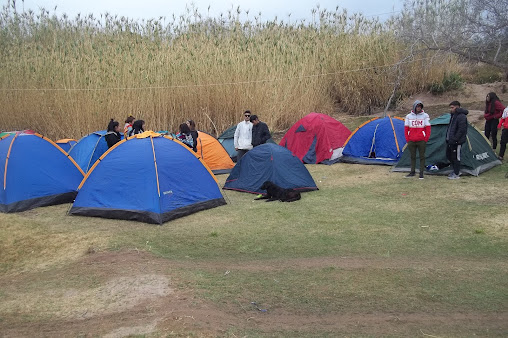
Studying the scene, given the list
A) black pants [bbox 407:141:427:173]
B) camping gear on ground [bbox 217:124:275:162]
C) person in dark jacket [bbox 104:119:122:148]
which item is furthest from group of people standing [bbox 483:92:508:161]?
person in dark jacket [bbox 104:119:122:148]

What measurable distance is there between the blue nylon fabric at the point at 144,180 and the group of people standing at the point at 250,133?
7.78 feet

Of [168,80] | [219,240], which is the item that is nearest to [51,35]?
[168,80]

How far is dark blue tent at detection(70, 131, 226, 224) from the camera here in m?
7.84

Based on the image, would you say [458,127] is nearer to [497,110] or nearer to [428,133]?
[428,133]

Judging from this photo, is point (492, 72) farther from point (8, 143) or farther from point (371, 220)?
point (8, 143)

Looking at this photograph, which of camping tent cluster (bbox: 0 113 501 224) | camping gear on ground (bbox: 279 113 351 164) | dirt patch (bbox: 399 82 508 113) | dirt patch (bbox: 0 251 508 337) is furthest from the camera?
dirt patch (bbox: 399 82 508 113)

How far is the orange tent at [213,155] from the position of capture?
12.1 metres

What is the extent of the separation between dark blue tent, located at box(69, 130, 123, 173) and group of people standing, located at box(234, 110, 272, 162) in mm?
3075

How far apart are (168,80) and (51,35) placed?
5230 millimetres

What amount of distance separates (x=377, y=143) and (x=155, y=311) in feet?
29.5

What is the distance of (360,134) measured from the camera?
1270 centimetres

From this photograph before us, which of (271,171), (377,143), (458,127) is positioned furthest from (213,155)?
(458,127)

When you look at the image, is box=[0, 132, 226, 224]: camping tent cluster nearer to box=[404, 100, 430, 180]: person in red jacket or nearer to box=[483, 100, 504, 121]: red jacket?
box=[404, 100, 430, 180]: person in red jacket

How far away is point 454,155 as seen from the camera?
9.96 m
